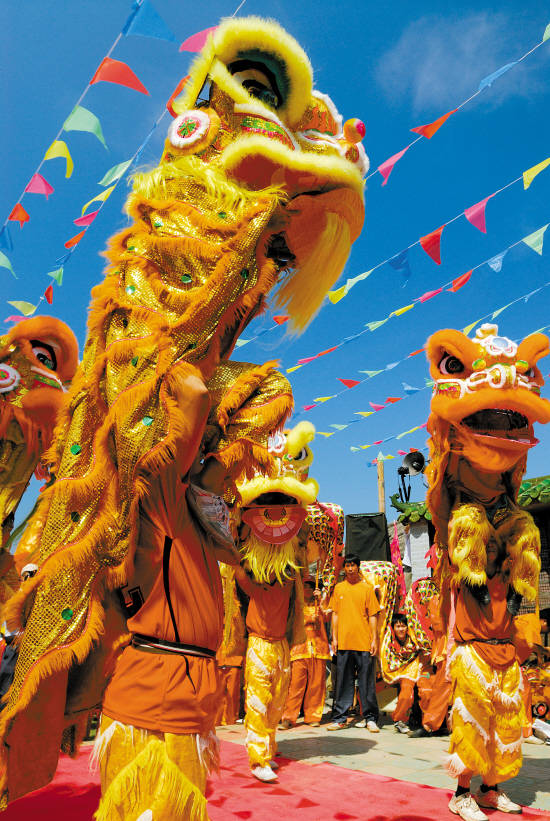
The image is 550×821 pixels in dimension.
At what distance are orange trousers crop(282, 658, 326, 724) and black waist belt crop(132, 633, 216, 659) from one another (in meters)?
5.48

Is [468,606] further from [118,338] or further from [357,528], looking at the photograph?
[357,528]

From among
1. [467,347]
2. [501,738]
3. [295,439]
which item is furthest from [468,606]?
[295,439]

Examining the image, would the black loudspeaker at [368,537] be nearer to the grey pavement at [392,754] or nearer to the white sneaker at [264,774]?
the grey pavement at [392,754]

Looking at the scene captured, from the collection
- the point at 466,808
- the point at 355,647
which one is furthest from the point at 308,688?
the point at 466,808

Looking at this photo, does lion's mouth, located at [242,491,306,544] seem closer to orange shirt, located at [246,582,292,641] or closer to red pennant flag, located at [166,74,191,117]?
orange shirt, located at [246,582,292,641]

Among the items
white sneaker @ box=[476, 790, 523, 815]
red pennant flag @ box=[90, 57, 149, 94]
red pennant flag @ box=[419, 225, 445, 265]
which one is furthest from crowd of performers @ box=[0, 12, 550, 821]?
red pennant flag @ box=[419, 225, 445, 265]

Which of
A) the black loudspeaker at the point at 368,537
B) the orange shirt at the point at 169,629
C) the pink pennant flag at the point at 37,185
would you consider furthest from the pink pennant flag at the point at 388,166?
the black loudspeaker at the point at 368,537

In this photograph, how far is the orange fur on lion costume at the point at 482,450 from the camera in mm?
3377

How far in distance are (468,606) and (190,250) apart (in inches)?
107

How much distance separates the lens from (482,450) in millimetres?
3402

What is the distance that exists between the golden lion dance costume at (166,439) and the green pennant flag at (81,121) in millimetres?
2321

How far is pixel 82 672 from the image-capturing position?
157 centimetres

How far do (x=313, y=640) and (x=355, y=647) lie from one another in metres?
0.46

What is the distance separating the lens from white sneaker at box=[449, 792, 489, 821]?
303cm
